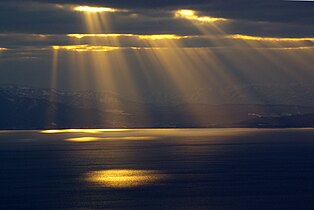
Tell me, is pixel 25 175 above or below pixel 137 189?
below

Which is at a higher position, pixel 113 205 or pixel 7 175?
pixel 113 205

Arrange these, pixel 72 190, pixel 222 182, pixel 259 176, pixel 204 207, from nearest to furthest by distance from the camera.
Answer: pixel 204 207, pixel 72 190, pixel 222 182, pixel 259 176

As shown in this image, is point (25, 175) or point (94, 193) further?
point (25, 175)

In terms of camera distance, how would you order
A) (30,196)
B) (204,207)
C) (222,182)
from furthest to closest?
(222,182) < (30,196) < (204,207)

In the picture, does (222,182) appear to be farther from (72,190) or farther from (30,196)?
(30,196)

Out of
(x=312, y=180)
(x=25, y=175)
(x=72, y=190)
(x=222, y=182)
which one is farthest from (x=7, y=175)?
(x=312, y=180)

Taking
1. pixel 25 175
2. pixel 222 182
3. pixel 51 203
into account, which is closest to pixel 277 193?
pixel 222 182

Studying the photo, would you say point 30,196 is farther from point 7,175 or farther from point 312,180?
point 312,180

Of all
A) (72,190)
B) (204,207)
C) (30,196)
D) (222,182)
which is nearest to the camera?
(204,207)

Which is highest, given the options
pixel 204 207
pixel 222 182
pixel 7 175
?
pixel 204 207
